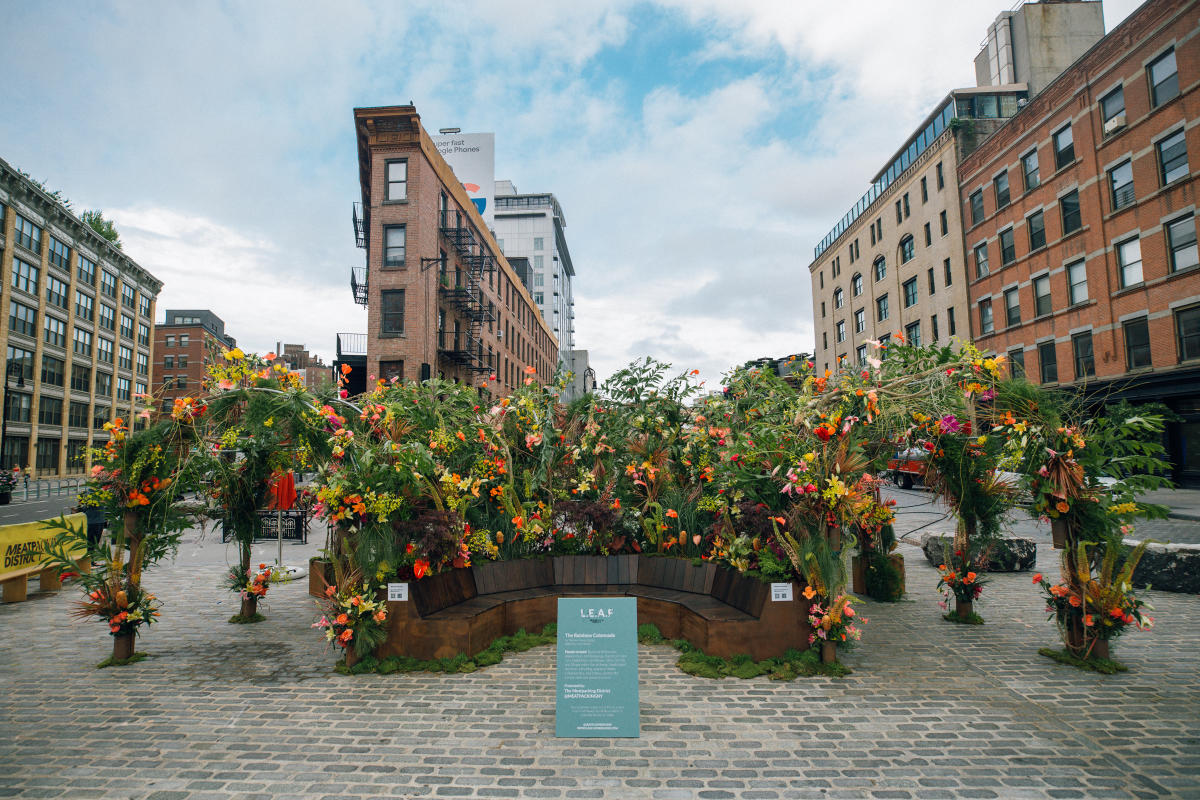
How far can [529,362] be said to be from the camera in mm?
52469

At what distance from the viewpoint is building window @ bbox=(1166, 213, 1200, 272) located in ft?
69.0

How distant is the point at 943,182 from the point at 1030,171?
6.43 metres

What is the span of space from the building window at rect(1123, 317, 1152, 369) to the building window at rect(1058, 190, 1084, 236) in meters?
4.77

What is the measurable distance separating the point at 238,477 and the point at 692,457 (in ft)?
18.5

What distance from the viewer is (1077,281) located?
25578 mm

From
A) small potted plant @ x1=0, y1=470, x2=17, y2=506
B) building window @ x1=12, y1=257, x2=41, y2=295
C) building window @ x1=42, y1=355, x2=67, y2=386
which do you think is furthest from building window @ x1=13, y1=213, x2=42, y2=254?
small potted plant @ x1=0, y1=470, x2=17, y2=506

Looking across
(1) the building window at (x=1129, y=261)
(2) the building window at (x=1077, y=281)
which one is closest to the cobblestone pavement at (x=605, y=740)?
(1) the building window at (x=1129, y=261)

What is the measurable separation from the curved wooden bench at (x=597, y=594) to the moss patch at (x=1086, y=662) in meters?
2.55

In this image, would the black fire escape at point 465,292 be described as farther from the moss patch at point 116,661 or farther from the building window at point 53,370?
the building window at point 53,370

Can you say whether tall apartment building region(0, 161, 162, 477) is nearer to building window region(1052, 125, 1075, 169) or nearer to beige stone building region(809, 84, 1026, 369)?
beige stone building region(809, 84, 1026, 369)

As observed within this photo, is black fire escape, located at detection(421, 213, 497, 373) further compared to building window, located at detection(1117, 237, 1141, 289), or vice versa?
black fire escape, located at detection(421, 213, 497, 373)

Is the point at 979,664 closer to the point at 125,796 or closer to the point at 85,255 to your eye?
the point at 125,796

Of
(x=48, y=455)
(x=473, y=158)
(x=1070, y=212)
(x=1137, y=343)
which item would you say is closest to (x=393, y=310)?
(x=473, y=158)

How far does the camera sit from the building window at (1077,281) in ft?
82.8
